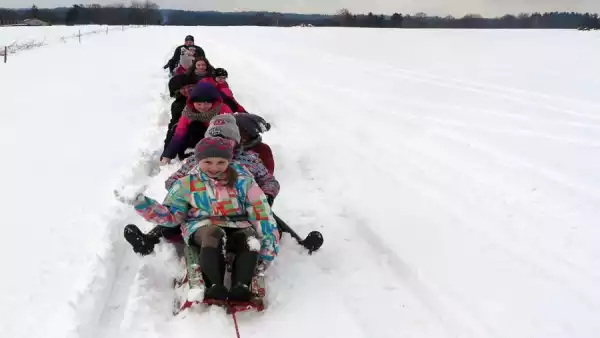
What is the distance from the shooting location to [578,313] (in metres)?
3.93

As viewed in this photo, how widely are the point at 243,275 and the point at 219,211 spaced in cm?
55

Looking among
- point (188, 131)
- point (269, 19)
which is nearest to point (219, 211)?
point (188, 131)

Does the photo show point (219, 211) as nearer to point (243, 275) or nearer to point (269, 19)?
point (243, 275)

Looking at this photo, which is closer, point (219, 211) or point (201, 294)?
point (201, 294)

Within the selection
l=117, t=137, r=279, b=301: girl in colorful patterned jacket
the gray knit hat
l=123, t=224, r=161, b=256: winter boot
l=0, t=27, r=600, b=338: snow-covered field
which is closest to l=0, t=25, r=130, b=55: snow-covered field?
l=0, t=27, r=600, b=338: snow-covered field

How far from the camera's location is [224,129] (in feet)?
14.4

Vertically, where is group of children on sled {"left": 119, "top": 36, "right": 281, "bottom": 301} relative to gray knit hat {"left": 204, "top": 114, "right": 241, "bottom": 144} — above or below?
below

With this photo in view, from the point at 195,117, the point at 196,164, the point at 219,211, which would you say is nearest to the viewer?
the point at 219,211

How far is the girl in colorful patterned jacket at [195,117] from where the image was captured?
6395 mm

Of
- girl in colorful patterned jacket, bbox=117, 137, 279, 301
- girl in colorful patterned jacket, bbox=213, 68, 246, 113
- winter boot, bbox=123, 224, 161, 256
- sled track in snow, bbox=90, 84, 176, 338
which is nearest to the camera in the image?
sled track in snow, bbox=90, 84, 176, 338

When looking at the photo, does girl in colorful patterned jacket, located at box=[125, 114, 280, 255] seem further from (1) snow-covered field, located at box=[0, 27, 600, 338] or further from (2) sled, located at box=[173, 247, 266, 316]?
(2) sled, located at box=[173, 247, 266, 316]

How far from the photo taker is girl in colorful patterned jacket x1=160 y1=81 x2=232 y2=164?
6395mm

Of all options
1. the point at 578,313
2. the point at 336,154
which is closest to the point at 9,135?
the point at 336,154

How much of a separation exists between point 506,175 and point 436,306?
10.4 ft
